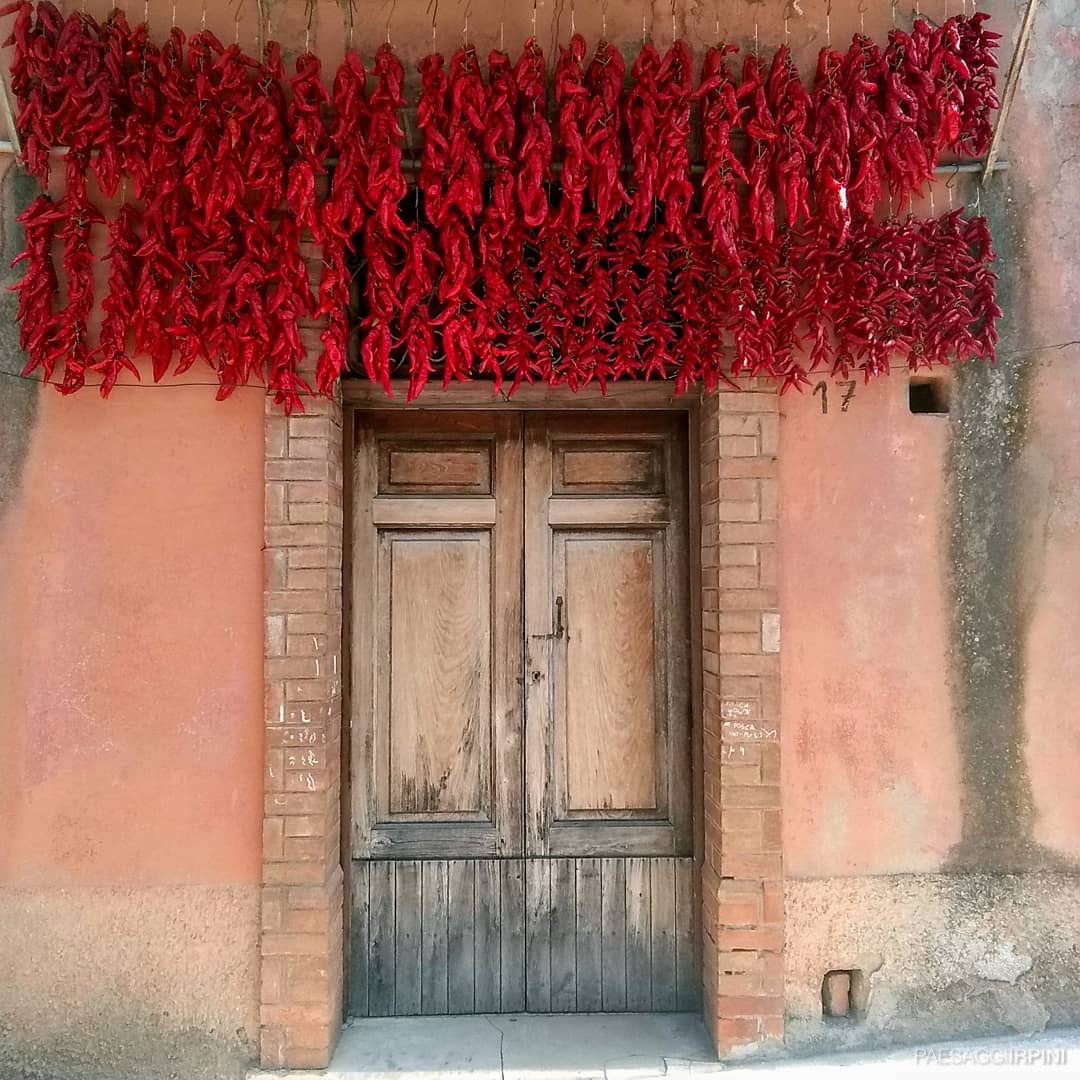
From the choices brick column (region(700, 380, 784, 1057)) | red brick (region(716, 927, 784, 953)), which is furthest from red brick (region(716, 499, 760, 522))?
red brick (region(716, 927, 784, 953))

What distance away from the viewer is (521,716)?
3586 millimetres

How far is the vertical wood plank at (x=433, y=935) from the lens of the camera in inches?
138

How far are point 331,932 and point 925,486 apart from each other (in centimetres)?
277

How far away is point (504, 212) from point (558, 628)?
1.63 m

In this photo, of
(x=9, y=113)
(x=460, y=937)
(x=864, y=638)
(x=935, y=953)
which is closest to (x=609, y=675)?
(x=864, y=638)

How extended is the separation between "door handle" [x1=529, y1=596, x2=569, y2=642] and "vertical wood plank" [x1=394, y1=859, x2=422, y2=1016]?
1.04m

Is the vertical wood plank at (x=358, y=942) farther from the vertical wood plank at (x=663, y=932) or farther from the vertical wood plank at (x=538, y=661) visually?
the vertical wood plank at (x=663, y=932)

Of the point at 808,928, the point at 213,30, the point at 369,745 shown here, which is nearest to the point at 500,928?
the point at 369,745

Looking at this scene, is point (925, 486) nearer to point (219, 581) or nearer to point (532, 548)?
point (532, 548)

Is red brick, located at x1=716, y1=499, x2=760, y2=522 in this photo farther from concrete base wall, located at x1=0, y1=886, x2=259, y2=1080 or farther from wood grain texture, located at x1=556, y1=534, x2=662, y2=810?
concrete base wall, located at x1=0, y1=886, x2=259, y2=1080

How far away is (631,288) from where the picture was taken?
325 centimetres

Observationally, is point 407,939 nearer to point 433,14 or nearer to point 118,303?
point 118,303

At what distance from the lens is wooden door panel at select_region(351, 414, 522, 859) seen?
3.57 m

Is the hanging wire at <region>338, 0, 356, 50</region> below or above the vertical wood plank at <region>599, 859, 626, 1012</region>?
above
